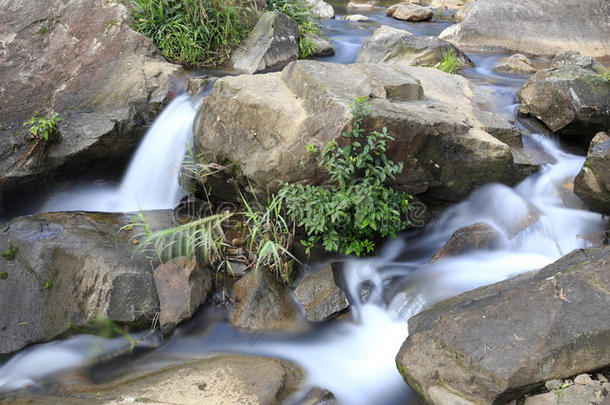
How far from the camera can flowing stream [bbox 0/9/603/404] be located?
368 cm

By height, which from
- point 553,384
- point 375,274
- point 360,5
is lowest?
point 360,5

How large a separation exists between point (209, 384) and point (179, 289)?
0.91 metres

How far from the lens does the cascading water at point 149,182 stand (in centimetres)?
542

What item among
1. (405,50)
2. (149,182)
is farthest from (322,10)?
(149,182)

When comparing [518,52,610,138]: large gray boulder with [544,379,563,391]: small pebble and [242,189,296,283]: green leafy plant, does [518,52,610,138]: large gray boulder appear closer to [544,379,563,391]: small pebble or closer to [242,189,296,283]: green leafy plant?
[242,189,296,283]: green leafy plant

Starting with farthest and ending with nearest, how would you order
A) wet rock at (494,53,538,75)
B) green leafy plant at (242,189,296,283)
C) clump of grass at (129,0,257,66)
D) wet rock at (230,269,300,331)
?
wet rock at (494,53,538,75), clump of grass at (129,0,257,66), green leafy plant at (242,189,296,283), wet rock at (230,269,300,331)

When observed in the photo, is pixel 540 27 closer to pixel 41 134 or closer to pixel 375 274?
pixel 375 274

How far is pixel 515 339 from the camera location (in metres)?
2.98

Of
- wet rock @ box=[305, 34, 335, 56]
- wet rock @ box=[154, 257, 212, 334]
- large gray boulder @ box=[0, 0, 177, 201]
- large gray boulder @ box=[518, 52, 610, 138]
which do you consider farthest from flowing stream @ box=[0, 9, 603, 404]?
wet rock @ box=[305, 34, 335, 56]

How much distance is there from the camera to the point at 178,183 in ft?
17.8

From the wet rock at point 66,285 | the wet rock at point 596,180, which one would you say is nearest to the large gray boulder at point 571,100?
the wet rock at point 596,180

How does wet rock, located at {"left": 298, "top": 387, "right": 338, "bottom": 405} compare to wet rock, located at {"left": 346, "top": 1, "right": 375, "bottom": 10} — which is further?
wet rock, located at {"left": 346, "top": 1, "right": 375, "bottom": 10}

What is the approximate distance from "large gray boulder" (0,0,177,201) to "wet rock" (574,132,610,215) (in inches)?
183

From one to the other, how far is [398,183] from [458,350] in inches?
68.6
